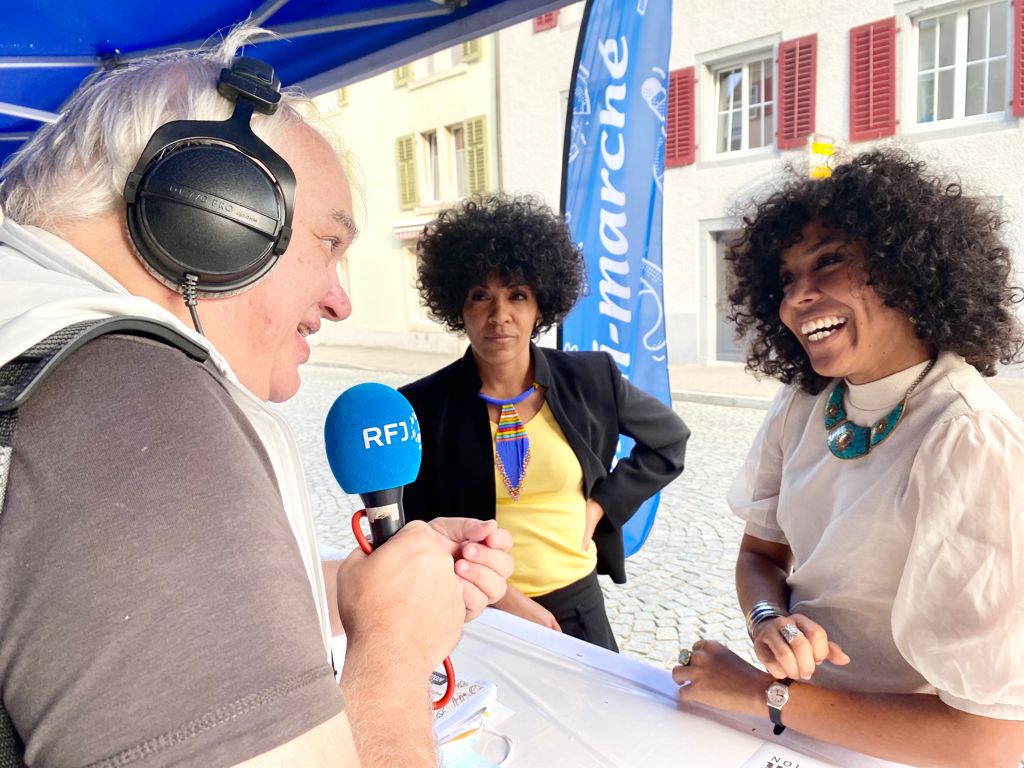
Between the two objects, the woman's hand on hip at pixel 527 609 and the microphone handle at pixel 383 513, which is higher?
the microphone handle at pixel 383 513

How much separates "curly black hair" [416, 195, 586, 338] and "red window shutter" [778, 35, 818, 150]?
8.97m

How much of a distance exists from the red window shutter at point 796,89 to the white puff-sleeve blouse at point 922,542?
10.3m

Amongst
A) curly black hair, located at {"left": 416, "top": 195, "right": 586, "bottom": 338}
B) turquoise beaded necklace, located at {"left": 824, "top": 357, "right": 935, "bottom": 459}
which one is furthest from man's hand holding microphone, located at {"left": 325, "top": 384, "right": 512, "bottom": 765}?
curly black hair, located at {"left": 416, "top": 195, "right": 586, "bottom": 338}

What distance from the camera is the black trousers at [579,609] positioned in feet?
7.43

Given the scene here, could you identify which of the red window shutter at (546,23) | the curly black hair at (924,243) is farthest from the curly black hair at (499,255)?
the red window shutter at (546,23)

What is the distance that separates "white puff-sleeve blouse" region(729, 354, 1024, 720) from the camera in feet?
3.74

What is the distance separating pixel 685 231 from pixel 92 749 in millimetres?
12446

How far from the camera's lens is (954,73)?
9688 mm

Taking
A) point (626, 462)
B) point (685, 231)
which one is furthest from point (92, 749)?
point (685, 231)

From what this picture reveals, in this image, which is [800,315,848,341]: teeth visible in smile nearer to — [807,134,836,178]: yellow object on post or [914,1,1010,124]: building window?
[807,134,836,178]: yellow object on post

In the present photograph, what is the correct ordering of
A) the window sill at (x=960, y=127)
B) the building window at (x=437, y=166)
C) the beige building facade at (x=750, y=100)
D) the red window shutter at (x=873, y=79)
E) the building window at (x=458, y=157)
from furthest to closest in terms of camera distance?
the building window at (x=458, y=157)
the building window at (x=437, y=166)
the red window shutter at (x=873, y=79)
the beige building facade at (x=750, y=100)
the window sill at (x=960, y=127)

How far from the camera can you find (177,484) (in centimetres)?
57

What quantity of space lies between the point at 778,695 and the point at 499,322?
1.51 metres

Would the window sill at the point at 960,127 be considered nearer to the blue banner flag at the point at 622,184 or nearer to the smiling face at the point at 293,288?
the blue banner flag at the point at 622,184
